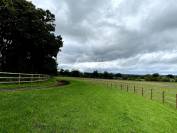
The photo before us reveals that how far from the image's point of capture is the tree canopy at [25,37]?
3684 cm

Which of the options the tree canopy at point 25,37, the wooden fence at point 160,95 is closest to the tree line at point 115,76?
the tree canopy at point 25,37

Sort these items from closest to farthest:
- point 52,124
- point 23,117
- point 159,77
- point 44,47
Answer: point 52,124, point 23,117, point 44,47, point 159,77

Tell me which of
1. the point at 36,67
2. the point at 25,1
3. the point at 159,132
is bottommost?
the point at 159,132

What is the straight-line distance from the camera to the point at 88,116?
435 inches

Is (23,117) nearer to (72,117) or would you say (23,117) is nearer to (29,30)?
(72,117)

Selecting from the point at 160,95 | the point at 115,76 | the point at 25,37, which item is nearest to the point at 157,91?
the point at 160,95

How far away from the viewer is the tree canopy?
36.8 meters

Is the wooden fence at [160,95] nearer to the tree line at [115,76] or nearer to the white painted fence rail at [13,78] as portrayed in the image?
the white painted fence rail at [13,78]

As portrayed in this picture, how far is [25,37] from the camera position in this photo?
37562mm

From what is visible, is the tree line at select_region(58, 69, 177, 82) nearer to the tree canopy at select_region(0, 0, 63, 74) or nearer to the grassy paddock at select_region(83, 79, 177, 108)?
the grassy paddock at select_region(83, 79, 177, 108)

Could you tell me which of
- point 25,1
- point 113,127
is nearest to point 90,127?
point 113,127

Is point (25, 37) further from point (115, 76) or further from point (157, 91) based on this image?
point (115, 76)

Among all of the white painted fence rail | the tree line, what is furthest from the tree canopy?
the tree line

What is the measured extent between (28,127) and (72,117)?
256cm
